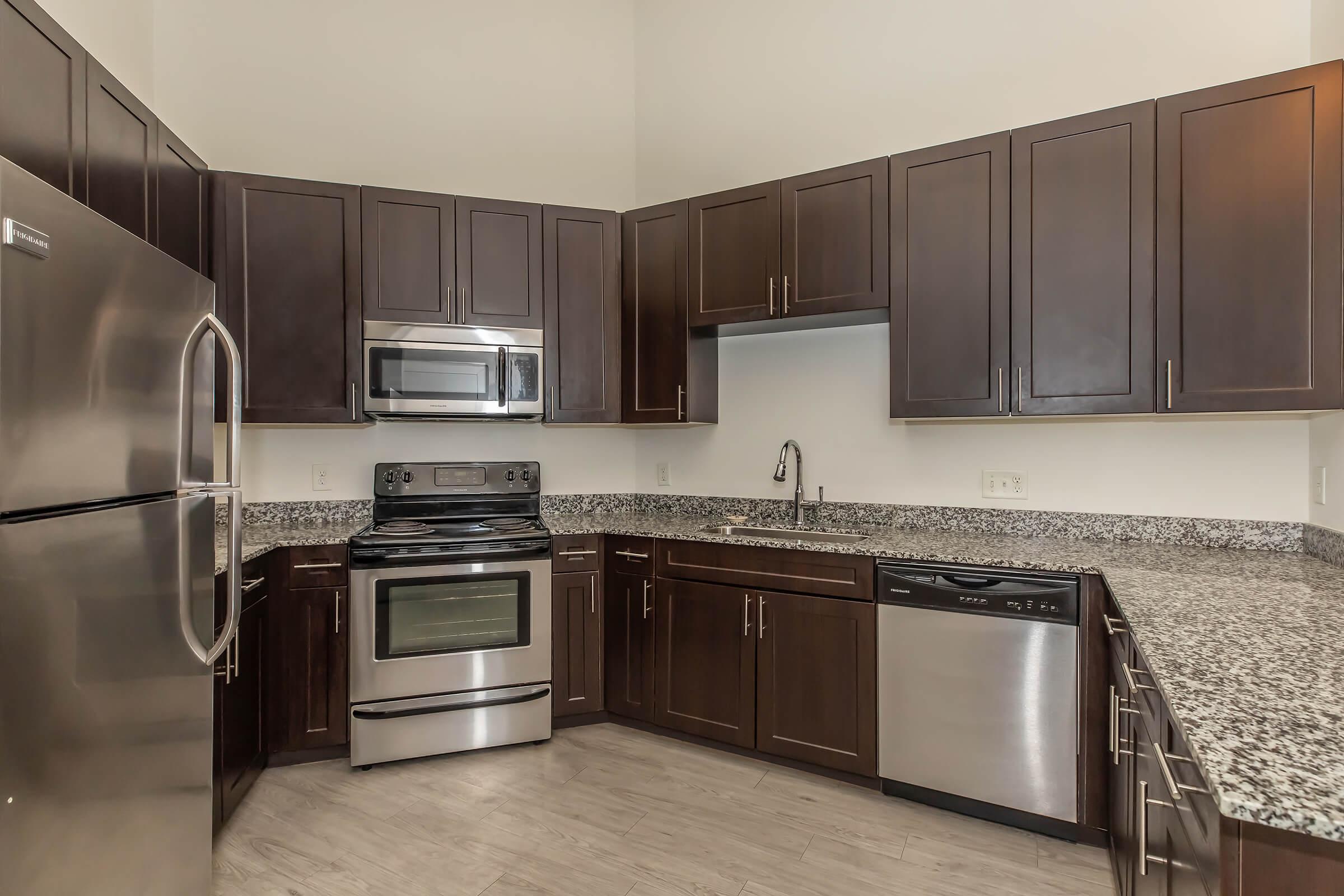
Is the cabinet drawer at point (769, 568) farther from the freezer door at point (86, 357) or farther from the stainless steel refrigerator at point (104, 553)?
the freezer door at point (86, 357)


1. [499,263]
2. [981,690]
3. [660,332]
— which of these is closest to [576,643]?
[660,332]

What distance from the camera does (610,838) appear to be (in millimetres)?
2207

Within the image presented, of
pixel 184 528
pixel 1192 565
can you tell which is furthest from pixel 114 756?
A: pixel 1192 565

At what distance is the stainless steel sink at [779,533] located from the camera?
2.89 m

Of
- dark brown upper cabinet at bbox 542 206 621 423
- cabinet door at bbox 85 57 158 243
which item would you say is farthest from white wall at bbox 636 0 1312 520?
cabinet door at bbox 85 57 158 243

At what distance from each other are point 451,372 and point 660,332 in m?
0.95

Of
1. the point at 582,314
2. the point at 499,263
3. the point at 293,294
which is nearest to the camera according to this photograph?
the point at 293,294

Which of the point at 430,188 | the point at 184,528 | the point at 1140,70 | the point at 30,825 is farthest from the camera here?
the point at 430,188

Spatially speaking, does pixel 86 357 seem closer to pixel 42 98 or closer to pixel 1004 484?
pixel 42 98

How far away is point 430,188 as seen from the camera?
3480 mm

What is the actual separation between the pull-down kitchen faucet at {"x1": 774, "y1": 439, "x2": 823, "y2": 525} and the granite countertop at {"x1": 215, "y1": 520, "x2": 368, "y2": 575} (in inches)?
72.7

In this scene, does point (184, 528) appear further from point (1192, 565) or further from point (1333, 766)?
point (1192, 565)

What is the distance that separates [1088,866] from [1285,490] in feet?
4.63

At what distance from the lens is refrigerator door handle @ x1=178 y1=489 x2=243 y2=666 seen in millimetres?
1469
